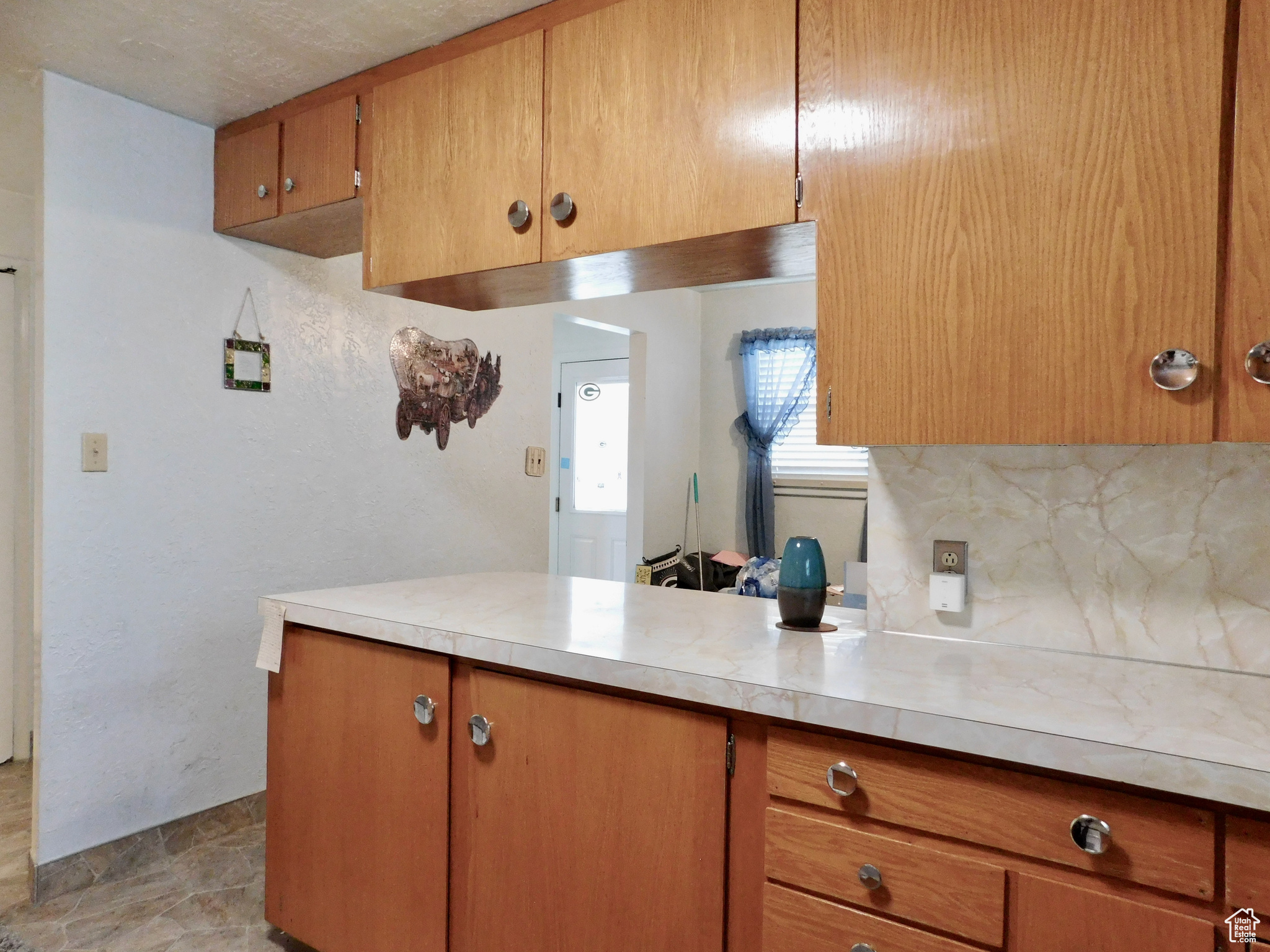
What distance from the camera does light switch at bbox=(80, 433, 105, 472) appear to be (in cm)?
229

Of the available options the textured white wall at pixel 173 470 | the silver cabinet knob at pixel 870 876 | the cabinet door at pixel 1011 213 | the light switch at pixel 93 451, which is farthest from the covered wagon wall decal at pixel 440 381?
the silver cabinet knob at pixel 870 876

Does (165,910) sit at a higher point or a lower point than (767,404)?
lower

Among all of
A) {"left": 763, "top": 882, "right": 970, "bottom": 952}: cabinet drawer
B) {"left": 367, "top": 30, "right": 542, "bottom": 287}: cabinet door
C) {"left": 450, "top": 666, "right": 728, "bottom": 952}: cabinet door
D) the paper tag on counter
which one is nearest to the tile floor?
the paper tag on counter

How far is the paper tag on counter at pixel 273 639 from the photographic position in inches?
73.7

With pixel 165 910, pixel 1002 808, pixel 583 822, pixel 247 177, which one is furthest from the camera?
pixel 247 177

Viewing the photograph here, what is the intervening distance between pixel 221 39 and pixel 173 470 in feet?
4.02

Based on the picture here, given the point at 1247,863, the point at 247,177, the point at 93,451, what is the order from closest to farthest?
1. the point at 1247,863
2. the point at 93,451
3. the point at 247,177

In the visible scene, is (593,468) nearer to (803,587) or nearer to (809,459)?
(809,459)

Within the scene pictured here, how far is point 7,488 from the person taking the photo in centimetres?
319

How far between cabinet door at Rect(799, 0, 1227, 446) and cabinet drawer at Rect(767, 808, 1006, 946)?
0.60m

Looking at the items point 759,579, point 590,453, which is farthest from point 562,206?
point 590,453

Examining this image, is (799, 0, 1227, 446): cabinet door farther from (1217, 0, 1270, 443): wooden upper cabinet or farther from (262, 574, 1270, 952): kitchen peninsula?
(262, 574, 1270, 952): kitchen peninsula

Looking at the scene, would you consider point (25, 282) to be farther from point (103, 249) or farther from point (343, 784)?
point (343, 784)

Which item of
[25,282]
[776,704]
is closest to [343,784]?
[776,704]
